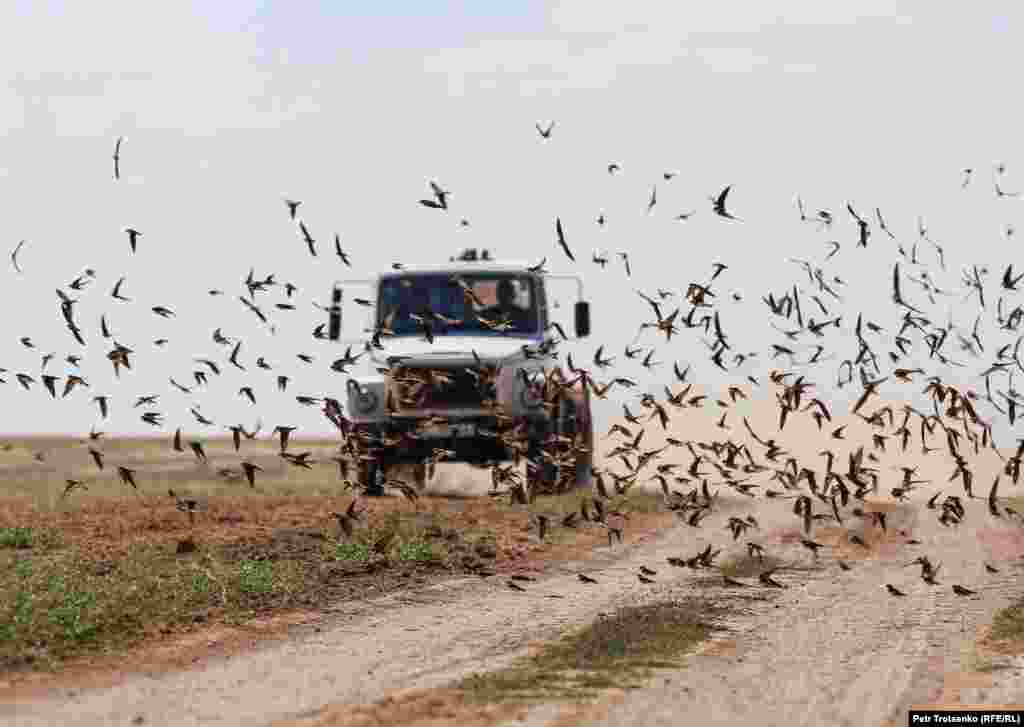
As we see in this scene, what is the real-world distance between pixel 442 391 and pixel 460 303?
1.62 meters

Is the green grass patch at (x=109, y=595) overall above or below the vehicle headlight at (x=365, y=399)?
below

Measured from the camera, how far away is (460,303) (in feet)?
88.0

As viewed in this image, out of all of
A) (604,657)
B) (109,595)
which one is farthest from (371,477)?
(604,657)

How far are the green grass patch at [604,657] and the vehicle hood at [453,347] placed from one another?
437 inches

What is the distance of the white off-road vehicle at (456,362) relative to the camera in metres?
26.3

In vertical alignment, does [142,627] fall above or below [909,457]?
above

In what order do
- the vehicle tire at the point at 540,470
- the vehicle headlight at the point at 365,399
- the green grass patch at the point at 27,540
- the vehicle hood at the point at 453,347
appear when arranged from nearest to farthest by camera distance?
the green grass patch at the point at 27,540, the vehicle tire at the point at 540,470, the vehicle hood at the point at 453,347, the vehicle headlight at the point at 365,399

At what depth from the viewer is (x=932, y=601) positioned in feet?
54.6

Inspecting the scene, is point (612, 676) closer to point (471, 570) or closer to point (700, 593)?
point (700, 593)

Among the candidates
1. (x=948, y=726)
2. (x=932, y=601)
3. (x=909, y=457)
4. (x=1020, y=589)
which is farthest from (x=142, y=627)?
(x=909, y=457)

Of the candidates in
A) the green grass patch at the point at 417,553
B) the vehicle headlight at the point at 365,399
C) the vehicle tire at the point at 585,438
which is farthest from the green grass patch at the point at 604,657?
the vehicle tire at the point at 585,438

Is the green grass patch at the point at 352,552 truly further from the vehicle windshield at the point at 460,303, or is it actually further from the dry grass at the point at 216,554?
the vehicle windshield at the point at 460,303

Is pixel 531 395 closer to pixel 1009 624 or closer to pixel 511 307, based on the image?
pixel 511 307

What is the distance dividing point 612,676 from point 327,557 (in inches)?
311
